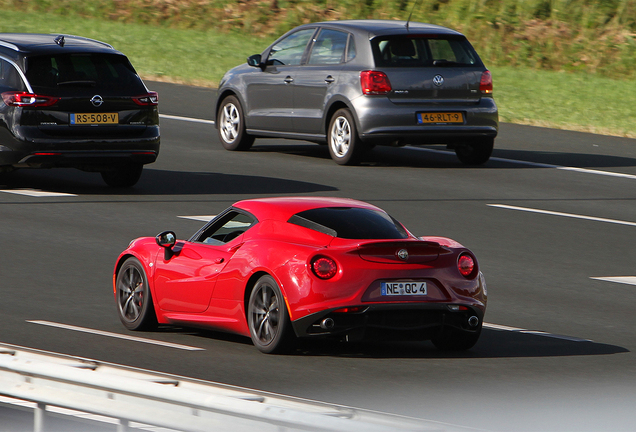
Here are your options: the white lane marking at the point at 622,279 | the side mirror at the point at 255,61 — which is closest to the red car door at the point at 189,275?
the white lane marking at the point at 622,279

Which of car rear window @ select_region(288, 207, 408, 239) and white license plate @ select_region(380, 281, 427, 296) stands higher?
car rear window @ select_region(288, 207, 408, 239)

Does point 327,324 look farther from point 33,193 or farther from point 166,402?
point 33,193

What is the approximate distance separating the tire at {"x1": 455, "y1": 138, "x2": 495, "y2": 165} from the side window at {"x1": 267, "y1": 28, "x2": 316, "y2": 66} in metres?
2.71

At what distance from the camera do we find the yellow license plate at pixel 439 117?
59.1ft

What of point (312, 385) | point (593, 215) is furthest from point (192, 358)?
point (593, 215)

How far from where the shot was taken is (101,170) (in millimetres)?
16156

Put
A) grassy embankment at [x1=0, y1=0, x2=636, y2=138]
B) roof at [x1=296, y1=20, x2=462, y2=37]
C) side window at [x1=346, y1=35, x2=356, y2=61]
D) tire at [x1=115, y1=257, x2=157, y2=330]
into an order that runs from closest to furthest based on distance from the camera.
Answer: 1. tire at [x1=115, y1=257, x2=157, y2=330]
2. roof at [x1=296, y1=20, x2=462, y2=37]
3. side window at [x1=346, y1=35, x2=356, y2=61]
4. grassy embankment at [x1=0, y1=0, x2=636, y2=138]

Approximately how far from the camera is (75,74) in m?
15.4

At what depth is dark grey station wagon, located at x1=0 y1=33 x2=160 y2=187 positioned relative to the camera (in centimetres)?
1521

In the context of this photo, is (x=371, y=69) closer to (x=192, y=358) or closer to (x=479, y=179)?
(x=479, y=179)

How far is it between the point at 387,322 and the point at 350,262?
45 centimetres

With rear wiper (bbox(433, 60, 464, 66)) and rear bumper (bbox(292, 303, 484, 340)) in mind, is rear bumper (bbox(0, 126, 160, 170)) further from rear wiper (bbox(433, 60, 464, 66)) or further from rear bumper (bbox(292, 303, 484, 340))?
rear bumper (bbox(292, 303, 484, 340))

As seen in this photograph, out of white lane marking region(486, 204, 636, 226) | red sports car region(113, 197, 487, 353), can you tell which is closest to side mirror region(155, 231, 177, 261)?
red sports car region(113, 197, 487, 353)

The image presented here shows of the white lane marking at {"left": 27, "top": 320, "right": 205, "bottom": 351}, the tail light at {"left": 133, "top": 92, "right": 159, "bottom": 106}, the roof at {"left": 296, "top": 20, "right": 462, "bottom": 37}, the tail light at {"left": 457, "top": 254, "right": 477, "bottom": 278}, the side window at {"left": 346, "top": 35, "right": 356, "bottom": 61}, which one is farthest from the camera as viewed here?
the side window at {"left": 346, "top": 35, "right": 356, "bottom": 61}
